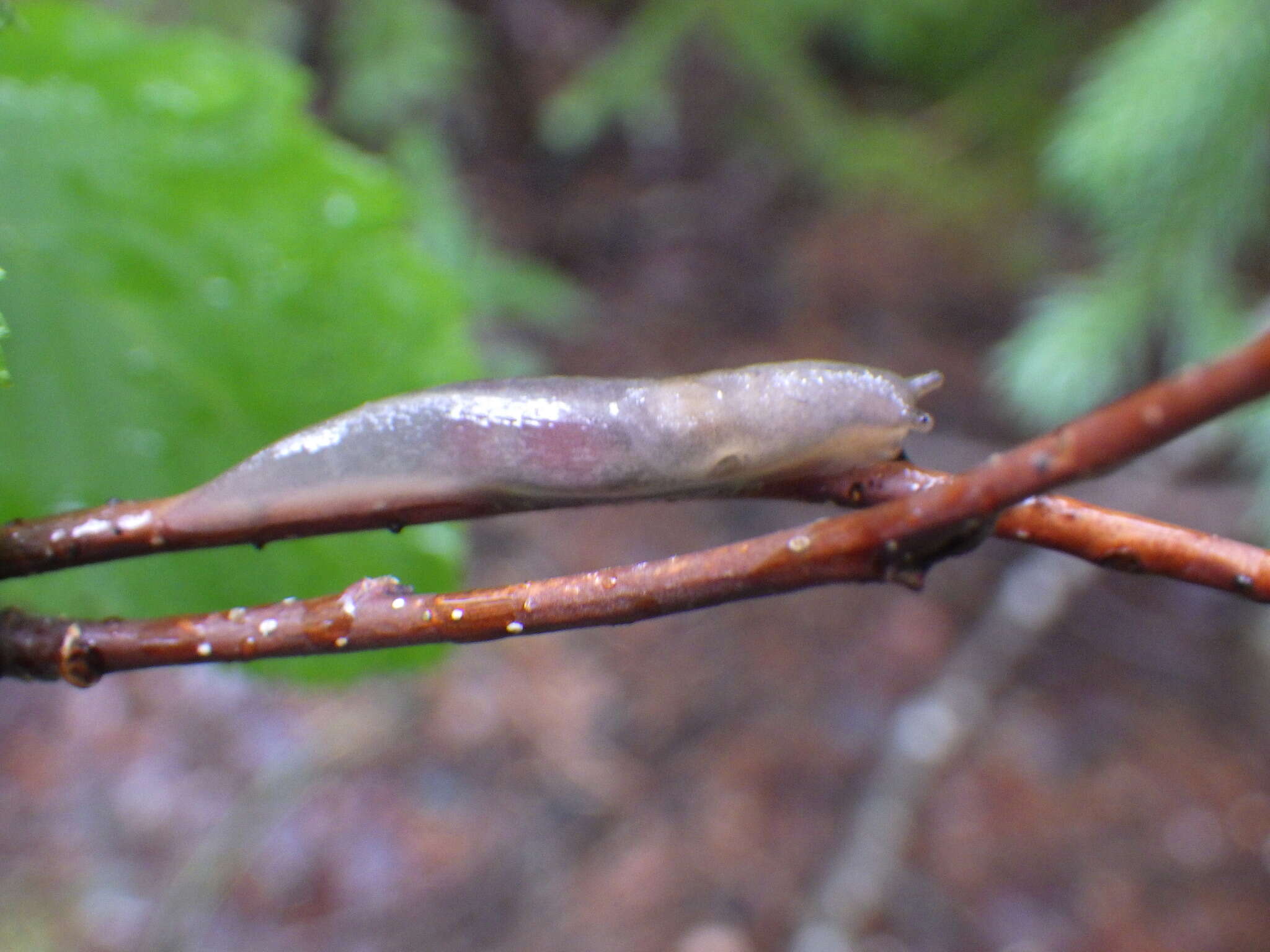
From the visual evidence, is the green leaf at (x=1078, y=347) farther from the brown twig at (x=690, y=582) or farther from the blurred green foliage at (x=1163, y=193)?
the brown twig at (x=690, y=582)

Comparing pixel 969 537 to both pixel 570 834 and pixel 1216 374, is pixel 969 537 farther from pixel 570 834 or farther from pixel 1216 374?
pixel 570 834

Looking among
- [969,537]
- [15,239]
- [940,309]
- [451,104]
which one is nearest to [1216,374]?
[969,537]

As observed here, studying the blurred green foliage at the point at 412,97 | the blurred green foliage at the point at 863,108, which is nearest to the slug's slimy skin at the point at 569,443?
the blurred green foliage at the point at 412,97

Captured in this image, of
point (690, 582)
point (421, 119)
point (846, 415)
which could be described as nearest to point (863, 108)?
point (421, 119)

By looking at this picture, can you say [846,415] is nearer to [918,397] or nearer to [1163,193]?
[918,397]

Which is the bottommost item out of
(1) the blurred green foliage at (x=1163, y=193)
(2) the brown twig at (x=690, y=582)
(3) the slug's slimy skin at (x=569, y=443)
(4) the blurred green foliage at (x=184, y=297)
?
(2) the brown twig at (x=690, y=582)

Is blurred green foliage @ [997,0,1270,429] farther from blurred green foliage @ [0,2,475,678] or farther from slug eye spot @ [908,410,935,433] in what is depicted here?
blurred green foliage @ [0,2,475,678]
